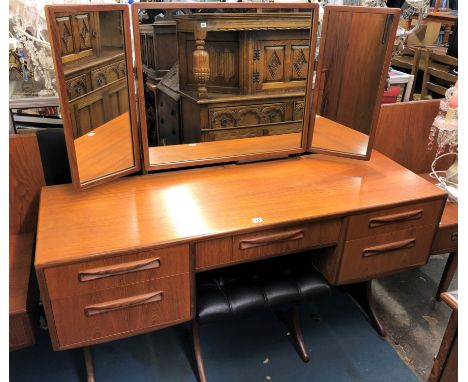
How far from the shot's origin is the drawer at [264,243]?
51.5 inches

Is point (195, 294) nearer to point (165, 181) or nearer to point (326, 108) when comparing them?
point (165, 181)

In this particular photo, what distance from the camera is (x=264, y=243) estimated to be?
1.36m

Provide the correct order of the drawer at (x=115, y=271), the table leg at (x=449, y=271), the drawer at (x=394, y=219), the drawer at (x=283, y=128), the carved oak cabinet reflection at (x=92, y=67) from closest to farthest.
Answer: the drawer at (x=115, y=271) < the carved oak cabinet reflection at (x=92, y=67) < the drawer at (x=394, y=219) < the drawer at (x=283, y=128) < the table leg at (x=449, y=271)

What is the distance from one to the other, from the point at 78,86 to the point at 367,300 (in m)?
1.46

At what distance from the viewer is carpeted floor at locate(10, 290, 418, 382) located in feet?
5.26

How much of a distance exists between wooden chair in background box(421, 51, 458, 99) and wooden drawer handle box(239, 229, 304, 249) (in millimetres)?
2063

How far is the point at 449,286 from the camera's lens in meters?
2.11

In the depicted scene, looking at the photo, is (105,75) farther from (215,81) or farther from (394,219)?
(394,219)

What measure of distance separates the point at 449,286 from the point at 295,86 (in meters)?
1.30

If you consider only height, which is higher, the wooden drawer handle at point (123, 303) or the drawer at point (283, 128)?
the drawer at point (283, 128)

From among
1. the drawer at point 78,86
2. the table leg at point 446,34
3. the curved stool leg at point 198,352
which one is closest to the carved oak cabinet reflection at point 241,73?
the drawer at point 78,86

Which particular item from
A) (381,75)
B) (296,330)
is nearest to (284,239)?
(296,330)

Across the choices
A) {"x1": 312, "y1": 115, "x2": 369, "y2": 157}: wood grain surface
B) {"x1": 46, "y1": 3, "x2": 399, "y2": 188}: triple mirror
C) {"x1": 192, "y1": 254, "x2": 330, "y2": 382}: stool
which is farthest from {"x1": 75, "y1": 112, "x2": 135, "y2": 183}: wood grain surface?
{"x1": 312, "y1": 115, "x2": 369, "y2": 157}: wood grain surface

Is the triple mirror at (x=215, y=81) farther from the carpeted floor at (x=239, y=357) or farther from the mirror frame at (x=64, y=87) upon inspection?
the carpeted floor at (x=239, y=357)
